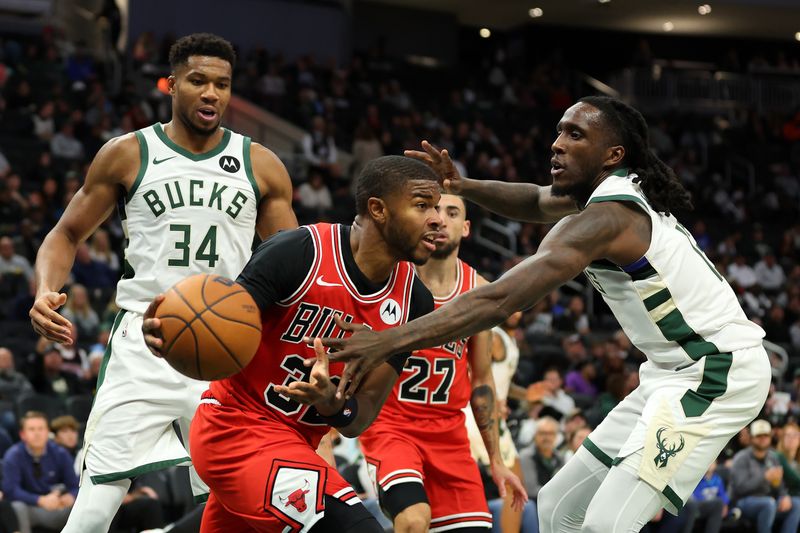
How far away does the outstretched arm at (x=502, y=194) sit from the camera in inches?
229

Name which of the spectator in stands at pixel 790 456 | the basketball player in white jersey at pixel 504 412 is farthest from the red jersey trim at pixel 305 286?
the spectator in stands at pixel 790 456

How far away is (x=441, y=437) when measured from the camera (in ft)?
19.2

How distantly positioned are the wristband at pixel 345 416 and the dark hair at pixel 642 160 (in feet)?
5.12

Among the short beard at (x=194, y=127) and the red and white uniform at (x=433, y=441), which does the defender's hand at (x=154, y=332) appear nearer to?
the short beard at (x=194, y=127)

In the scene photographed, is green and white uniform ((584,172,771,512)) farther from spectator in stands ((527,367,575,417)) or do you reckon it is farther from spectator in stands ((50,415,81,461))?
spectator in stands ((527,367,575,417))

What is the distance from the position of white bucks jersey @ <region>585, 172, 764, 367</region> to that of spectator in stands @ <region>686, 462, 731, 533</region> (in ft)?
19.6

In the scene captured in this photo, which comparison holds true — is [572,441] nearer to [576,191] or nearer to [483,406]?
[483,406]

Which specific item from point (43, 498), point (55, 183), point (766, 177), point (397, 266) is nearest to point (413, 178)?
point (397, 266)

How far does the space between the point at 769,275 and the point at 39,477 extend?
573 inches

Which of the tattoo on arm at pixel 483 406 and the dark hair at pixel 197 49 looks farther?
the tattoo on arm at pixel 483 406

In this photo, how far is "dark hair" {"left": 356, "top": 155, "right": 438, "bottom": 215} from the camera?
4488 mm

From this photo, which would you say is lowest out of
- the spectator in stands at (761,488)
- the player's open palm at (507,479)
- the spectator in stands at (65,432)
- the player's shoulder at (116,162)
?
the spectator in stands at (761,488)

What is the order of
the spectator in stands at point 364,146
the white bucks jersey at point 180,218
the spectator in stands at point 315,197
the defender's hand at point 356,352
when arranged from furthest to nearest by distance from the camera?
the spectator in stands at point 364,146 < the spectator in stands at point 315,197 < the white bucks jersey at point 180,218 < the defender's hand at point 356,352

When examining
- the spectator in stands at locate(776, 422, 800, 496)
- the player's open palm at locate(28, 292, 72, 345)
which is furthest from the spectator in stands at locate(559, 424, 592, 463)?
the player's open palm at locate(28, 292, 72, 345)
